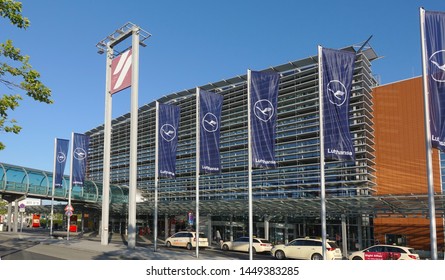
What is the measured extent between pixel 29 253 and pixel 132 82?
12124 millimetres

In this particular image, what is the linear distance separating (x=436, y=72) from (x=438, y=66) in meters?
0.22

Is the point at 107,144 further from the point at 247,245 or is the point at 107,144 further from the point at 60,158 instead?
the point at 247,245

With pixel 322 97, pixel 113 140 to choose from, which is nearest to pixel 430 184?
pixel 322 97

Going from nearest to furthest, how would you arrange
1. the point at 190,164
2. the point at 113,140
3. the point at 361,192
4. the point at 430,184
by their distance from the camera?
the point at 430,184, the point at 361,192, the point at 190,164, the point at 113,140

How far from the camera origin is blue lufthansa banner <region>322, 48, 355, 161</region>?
18.3 meters

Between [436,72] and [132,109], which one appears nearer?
[436,72]

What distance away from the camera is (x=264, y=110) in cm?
2138

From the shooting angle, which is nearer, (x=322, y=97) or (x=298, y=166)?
(x=322, y=97)

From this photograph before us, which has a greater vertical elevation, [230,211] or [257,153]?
[257,153]

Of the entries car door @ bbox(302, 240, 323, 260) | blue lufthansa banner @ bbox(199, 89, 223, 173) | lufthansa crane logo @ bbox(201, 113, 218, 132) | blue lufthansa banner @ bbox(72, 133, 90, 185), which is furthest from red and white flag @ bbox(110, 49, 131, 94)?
car door @ bbox(302, 240, 323, 260)

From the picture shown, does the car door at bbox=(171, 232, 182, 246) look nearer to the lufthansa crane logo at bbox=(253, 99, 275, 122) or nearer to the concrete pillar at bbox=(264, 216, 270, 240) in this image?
the concrete pillar at bbox=(264, 216, 270, 240)

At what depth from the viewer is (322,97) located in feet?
63.6

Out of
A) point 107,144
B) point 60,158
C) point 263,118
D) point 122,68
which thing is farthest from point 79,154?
point 263,118
